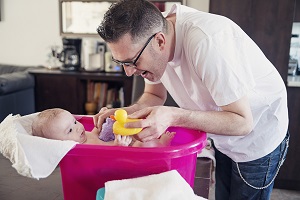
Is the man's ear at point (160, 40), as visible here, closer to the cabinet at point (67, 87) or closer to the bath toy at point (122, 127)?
the bath toy at point (122, 127)

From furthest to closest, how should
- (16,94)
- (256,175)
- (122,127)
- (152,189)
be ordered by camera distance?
(16,94)
(256,175)
(122,127)
(152,189)

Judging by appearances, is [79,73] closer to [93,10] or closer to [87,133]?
[93,10]

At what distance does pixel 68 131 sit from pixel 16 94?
98.0 inches

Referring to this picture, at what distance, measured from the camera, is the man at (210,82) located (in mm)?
895

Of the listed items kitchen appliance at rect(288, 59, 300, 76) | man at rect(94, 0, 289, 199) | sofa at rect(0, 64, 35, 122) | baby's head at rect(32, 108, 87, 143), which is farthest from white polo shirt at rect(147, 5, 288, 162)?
sofa at rect(0, 64, 35, 122)

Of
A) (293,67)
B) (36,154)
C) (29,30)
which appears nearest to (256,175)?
(36,154)

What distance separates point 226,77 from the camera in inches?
35.1

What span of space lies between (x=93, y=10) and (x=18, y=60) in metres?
1.18

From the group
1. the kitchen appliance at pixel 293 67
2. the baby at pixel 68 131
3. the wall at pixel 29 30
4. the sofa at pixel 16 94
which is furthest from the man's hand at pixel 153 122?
the wall at pixel 29 30

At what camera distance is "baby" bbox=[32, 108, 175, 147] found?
101cm

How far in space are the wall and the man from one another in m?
2.80

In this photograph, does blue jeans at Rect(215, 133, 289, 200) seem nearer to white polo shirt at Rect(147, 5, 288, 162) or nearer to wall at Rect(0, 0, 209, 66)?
white polo shirt at Rect(147, 5, 288, 162)

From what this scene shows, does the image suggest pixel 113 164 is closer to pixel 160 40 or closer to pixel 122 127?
pixel 122 127

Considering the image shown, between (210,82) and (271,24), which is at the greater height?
(271,24)
